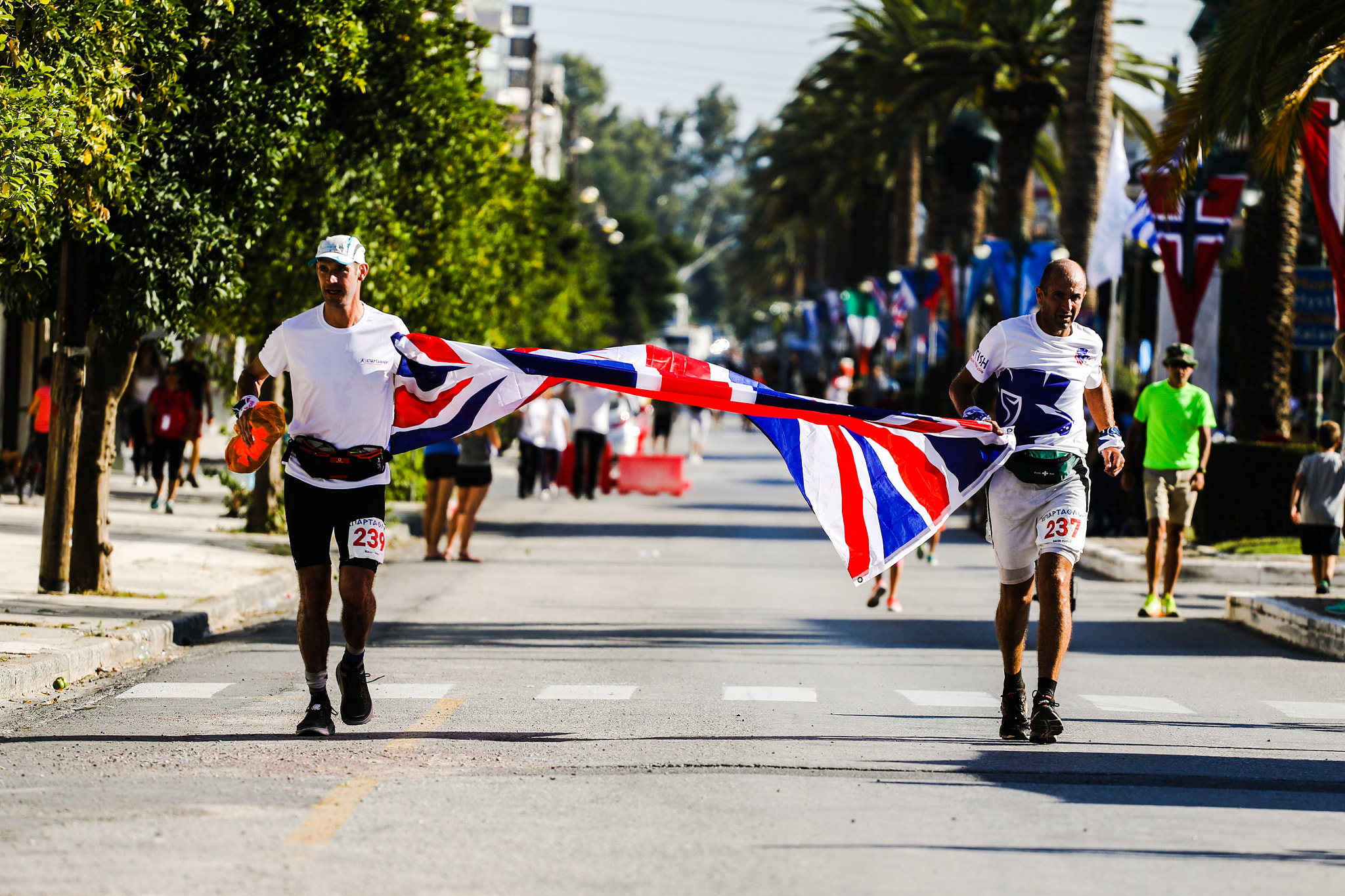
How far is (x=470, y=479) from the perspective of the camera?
17.7 meters

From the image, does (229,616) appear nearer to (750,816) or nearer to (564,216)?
(750,816)

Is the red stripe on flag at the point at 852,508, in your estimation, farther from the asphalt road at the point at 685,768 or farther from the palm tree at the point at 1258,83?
the palm tree at the point at 1258,83

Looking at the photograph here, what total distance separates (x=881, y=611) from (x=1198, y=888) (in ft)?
30.5

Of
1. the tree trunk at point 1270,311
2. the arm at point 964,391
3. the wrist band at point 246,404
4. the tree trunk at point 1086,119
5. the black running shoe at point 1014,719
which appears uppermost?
the tree trunk at point 1086,119

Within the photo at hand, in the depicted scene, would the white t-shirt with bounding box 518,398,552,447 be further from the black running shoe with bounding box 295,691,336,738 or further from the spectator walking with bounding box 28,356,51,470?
the black running shoe with bounding box 295,691,336,738

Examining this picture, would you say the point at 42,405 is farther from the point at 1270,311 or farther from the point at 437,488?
the point at 1270,311

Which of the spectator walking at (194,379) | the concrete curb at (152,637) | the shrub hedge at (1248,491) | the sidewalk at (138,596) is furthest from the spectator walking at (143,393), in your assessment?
the shrub hedge at (1248,491)

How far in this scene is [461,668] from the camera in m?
10.8

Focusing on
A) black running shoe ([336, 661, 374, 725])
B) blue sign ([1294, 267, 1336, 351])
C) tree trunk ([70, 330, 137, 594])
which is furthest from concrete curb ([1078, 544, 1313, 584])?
black running shoe ([336, 661, 374, 725])

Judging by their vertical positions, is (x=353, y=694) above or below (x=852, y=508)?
below

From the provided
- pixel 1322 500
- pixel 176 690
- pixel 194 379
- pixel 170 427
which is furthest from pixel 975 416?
pixel 194 379

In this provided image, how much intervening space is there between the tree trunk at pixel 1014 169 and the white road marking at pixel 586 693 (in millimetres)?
24979

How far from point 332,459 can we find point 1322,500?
33.3 ft

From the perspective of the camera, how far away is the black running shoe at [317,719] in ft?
26.5
